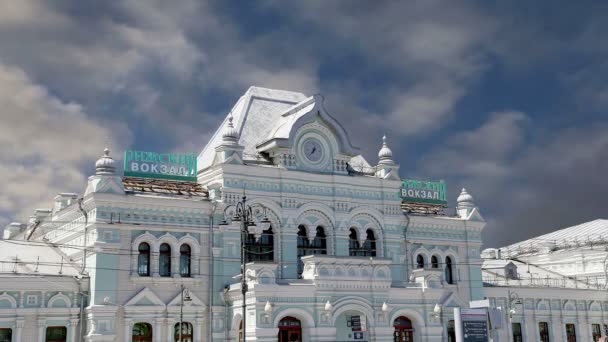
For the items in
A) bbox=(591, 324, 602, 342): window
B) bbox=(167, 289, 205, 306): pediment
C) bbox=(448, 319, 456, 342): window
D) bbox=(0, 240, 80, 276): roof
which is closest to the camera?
bbox=(0, 240, 80, 276): roof

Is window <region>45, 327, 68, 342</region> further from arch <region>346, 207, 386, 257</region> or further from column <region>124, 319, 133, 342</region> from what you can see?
arch <region>346, 207, 386, 257</region>

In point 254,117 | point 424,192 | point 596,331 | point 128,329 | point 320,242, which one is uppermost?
point 254,117

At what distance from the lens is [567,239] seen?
6341cm

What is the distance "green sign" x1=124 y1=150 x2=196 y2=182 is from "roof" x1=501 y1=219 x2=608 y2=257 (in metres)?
34.7

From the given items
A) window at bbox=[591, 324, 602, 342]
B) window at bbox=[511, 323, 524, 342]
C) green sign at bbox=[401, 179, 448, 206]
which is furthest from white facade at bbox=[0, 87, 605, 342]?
window at bbox=[591, 324, 602, 342]

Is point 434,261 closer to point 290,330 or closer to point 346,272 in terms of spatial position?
point 346,272

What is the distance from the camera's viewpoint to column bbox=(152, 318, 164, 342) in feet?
121

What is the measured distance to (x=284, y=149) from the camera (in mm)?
42438

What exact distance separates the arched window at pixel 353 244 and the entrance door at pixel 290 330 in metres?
7.30

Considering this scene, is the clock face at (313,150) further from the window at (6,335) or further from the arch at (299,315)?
the window at (6,335)

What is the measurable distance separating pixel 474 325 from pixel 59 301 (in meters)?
20.0

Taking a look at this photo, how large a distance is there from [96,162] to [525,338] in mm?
31578

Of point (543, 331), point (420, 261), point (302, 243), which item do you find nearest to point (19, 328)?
point (302, 243)

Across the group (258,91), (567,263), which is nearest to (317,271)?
(258,91)
